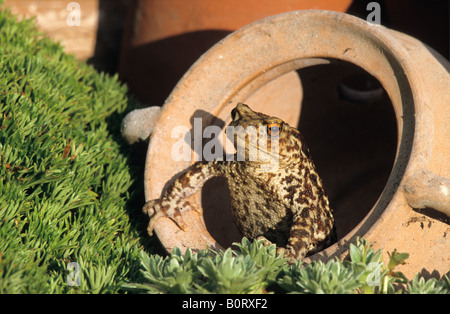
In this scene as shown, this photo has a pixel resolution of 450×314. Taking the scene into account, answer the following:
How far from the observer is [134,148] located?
3035 mm

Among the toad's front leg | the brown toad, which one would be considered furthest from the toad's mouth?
the toad's front leg

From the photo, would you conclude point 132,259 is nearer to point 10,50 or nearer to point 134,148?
point 134,148

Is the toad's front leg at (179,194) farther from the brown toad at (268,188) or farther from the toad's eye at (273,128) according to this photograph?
the toad's eye at (273,128)

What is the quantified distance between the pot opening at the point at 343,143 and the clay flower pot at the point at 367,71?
0.09 meters

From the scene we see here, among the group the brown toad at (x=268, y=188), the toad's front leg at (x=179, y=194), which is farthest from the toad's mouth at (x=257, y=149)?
the toad's front leg at (x=179, y=194)

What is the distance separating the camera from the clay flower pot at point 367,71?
2.01 meters

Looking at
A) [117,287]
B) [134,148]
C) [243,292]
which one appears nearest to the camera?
[243,292]

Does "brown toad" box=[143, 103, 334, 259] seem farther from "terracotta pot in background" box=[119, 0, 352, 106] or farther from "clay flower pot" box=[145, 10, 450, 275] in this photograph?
"terracotta pot in background" box=[119, 0, 352, 106]

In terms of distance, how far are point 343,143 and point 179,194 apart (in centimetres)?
154

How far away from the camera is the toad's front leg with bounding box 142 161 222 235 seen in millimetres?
2486

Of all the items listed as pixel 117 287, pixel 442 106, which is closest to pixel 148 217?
pixel 117 287

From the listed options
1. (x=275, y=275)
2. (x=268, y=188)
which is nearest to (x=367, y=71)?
(x=268, y=188)

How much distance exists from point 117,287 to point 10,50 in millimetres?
1743
